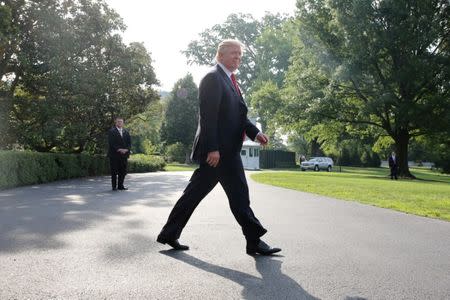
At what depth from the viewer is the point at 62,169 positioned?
59.5ft

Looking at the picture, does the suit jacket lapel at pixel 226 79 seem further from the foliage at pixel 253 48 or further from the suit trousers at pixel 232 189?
the foliage at pixel 253 48

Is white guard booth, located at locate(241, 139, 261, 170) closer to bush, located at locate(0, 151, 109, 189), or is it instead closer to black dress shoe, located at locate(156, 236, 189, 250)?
bush, located at locate(0, 151, 109, 189)

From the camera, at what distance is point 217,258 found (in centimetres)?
454

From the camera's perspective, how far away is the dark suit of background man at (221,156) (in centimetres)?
462

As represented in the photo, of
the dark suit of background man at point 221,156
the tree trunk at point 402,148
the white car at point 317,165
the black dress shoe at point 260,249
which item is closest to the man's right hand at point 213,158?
the dark suit of background man at point 221,156

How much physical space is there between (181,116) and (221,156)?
188ft

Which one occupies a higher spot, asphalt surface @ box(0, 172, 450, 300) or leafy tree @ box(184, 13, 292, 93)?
leafy tree @ box(184, 13, 292, 93)

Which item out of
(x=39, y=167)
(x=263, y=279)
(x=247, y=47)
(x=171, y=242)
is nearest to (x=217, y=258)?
(x=171, y=242)

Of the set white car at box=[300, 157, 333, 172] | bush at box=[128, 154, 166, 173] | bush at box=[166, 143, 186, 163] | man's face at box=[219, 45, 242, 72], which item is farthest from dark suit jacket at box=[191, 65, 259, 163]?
bush at box=[166, 143, 186, 163]

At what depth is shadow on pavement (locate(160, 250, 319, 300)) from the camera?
11.1 ft

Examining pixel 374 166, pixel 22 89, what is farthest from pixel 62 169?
pixel 374 166

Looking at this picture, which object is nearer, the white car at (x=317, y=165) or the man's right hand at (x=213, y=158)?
the man's right hand at (x=213, y=158)

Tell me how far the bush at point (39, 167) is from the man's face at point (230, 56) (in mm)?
9882

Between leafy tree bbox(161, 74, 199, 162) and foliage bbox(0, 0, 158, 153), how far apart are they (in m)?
36.4
